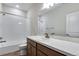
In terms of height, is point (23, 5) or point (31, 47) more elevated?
point (23, 5)

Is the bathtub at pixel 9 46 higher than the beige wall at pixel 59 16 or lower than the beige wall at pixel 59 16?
lower

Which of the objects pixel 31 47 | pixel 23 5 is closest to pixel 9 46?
pixel 31 47

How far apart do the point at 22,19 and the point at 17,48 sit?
0.57 m

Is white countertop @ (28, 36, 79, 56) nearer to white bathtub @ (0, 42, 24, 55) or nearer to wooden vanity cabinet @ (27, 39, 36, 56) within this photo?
wooden vanity cabinet @ (27, 39, 36, 56)

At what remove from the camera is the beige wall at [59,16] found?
47.0 inches

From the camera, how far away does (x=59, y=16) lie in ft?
4.51

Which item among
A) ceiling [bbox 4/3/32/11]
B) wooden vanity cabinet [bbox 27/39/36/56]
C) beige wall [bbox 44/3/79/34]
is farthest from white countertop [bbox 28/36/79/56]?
ceiling [bbox 4/3/32/11]

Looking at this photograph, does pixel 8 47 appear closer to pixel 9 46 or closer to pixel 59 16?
pixel 9 46

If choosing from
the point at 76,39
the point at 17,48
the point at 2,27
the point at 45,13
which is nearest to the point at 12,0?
the point at 2,27

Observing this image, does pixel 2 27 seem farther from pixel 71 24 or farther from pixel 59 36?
pixel 71 24

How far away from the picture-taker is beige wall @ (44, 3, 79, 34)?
1193 mm

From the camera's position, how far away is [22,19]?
148 centimetres

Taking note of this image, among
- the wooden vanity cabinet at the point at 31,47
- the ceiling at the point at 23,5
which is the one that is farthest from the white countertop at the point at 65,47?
the ceiling at the point at 23,5

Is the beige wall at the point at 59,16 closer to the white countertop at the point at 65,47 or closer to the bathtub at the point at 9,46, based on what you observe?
the white countertop at the point at 65,47
